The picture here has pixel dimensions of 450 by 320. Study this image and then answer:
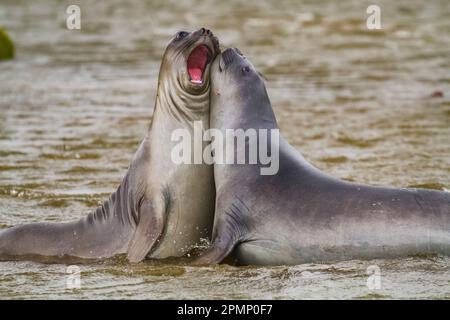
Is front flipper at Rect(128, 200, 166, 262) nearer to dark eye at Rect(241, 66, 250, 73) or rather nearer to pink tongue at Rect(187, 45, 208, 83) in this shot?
pink tongue at Rect(187, 45, 208, 83)

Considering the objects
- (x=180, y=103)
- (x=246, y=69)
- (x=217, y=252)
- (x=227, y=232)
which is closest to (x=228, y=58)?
(x=246, y=69)

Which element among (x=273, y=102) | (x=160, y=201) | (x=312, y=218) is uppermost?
(x=273, y=102)

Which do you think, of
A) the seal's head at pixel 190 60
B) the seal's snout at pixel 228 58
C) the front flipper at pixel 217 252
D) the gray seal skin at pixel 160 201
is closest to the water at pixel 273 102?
the front flipper at pixel 217 252

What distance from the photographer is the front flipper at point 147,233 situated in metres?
8.24

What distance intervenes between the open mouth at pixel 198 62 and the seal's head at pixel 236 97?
0.08 m

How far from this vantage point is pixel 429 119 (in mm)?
15070

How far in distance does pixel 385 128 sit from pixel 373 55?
7.43 metres

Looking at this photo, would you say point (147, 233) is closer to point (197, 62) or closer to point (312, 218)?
point (312, 218)

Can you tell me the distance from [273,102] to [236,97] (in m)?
8.12

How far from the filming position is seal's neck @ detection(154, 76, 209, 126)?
8594mm

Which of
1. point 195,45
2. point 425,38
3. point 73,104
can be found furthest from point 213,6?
point 195,45

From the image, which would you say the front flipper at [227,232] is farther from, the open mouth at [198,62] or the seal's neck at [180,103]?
the open mouth at [198,62]

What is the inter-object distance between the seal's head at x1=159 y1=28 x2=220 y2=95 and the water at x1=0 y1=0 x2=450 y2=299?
134cm

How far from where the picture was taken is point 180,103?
8.59 metres
